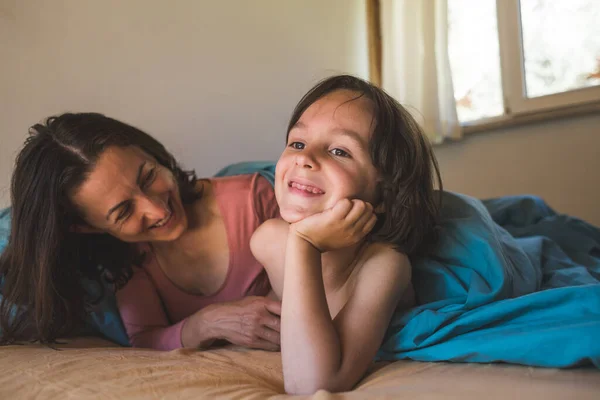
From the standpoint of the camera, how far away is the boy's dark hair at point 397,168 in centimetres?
85

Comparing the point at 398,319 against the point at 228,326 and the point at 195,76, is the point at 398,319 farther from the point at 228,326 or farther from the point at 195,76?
the point at 195,76

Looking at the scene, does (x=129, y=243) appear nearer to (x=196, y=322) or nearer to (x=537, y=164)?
(x=196, y=322)

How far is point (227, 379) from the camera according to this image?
27.1 inches

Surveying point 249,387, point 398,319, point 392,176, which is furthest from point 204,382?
point 392,176

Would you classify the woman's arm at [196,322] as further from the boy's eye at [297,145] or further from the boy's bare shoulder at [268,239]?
the boy's eye at [297,145]

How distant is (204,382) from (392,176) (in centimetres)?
45

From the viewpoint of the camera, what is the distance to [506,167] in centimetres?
205

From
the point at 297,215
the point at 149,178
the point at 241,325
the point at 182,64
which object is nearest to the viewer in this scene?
the point at 297,215

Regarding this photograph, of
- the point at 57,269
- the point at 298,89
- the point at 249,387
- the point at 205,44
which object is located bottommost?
the point at 249,387

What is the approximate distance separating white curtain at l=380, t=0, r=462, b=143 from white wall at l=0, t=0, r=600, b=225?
0.14 metres

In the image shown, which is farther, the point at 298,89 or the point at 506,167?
the point at 506,167

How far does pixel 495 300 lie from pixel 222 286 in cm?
56

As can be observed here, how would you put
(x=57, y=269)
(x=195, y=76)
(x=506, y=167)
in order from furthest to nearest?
(x=506, y=167) → (x=195, y=76) → (x=57, y=269)

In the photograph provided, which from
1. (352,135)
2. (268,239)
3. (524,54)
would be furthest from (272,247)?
(524,54)
